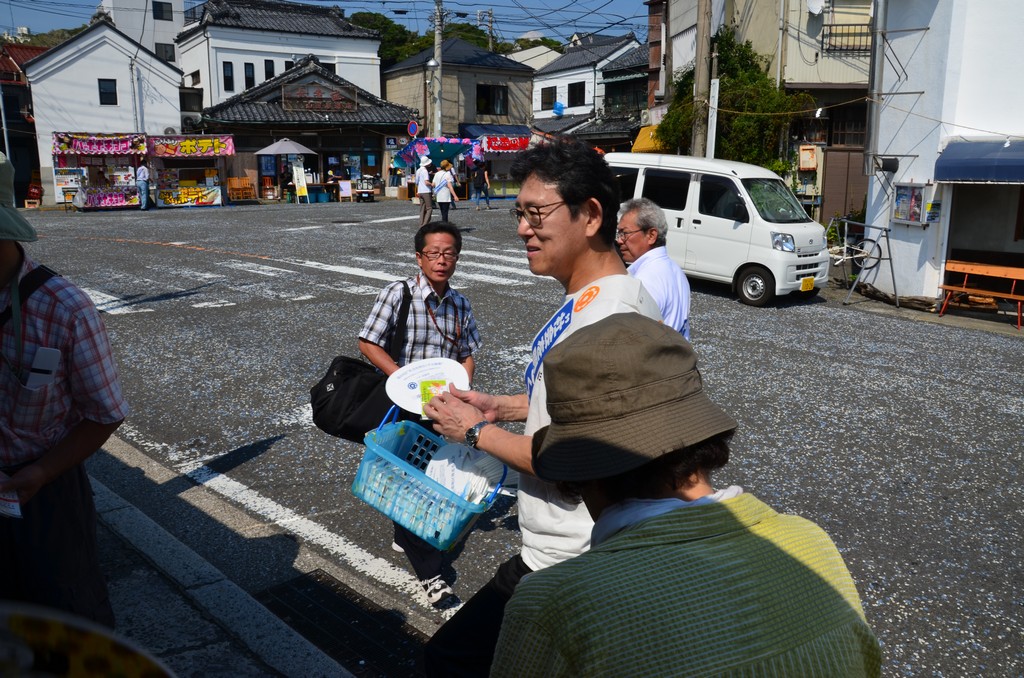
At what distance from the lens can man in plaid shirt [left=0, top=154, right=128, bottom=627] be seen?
7.85 feet

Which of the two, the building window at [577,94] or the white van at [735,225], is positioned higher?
the building window at [577,94]

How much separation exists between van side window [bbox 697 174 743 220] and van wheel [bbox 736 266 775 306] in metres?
0.95

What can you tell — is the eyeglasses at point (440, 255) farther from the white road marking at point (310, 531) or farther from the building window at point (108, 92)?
the building window at point (108, 92)

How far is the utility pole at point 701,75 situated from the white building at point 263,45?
30428mm

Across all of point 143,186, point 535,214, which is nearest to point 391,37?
point 143,186

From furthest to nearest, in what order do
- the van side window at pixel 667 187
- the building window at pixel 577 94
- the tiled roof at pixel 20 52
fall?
the building window at pixel 577 94 → the tiled roof at pixel 20 52 → the van side window at pixel 667 187

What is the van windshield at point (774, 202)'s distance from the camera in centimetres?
1273

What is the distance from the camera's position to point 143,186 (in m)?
31.7

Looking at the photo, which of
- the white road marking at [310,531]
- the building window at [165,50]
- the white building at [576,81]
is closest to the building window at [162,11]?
the building window at [165,50]

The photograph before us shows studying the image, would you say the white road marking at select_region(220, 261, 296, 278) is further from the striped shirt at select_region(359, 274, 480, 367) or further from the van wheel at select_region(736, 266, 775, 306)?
the striped shirt at select_region(359, 274, 480, 367)

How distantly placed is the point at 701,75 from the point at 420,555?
15699 millimetres

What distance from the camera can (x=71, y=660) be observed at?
0.85 metres

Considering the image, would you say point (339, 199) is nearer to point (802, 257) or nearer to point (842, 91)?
point (842, 91)

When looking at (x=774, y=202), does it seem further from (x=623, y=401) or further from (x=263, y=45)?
(x=263, y=45)
